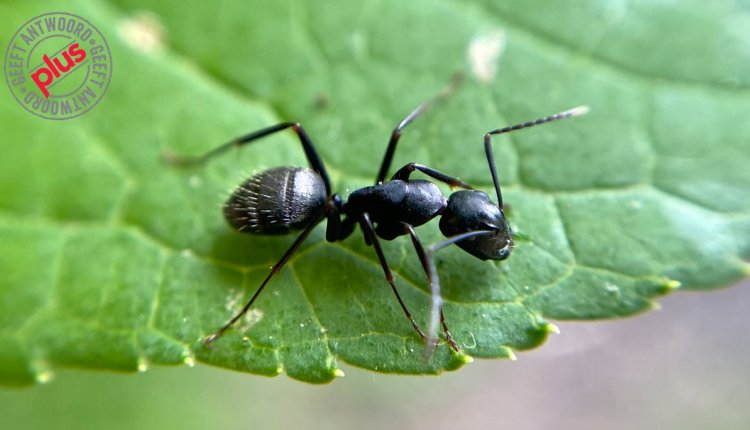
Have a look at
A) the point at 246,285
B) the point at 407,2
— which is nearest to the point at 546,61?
the point at 407,2

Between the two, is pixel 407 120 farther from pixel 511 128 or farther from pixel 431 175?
pixel 511 128

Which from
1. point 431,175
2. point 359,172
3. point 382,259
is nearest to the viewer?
point 382,259

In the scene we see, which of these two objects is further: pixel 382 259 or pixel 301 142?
pixel 301 142

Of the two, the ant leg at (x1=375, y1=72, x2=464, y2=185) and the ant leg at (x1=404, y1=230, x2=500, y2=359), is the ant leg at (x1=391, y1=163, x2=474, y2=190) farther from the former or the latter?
the ant leg at (x1=404, y1=230, x2=500, y2=359)

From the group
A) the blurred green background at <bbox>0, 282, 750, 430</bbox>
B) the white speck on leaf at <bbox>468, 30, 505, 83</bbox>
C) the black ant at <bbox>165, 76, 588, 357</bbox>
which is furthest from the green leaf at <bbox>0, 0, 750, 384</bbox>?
the blurred green background at <bbox>0, 282, 750, 430</bbox>

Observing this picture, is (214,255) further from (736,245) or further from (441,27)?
(736,245)

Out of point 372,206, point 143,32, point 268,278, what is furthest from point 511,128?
point 143,32
